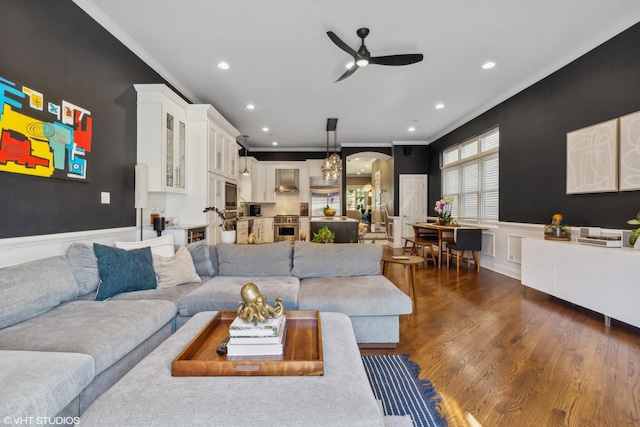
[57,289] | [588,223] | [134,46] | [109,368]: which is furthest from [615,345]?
[134,46]

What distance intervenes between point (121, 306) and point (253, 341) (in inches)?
48.4

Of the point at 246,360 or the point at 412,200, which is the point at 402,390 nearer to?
the point at 246,360

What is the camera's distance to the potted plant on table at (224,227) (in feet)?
10.7

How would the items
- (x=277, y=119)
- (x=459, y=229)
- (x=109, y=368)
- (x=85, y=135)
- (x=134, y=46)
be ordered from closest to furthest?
(x=109, y=368), (x=85, y=135), (x=134, y=46), (x=459, y=229), (x=277, y=119)

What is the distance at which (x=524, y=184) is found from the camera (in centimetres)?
446

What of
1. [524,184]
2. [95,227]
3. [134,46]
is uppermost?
[134,46]

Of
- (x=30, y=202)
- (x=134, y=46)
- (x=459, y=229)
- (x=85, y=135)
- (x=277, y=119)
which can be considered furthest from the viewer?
(x=277, y=119)

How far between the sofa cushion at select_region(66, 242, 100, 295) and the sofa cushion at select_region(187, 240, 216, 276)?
83 cm

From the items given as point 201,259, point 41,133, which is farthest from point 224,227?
point 41,133

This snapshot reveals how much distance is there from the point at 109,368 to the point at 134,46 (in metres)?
3.44

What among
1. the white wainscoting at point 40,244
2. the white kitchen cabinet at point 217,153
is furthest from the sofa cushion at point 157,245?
the white kitchen cabinet at point 217,153

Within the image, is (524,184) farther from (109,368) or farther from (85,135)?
(85,135)

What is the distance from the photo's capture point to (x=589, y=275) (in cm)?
294

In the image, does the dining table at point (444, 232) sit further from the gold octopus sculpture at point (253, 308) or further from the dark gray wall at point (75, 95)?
the dark gray wall at point (75, 95)
